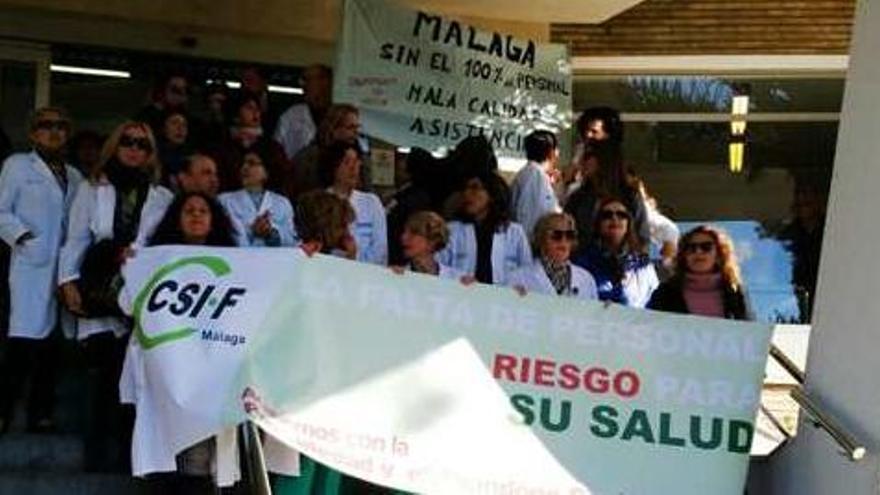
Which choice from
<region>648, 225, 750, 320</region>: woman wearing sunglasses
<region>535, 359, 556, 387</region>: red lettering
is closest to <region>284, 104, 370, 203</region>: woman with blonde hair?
<region>648, 225, 750, 320</region>: woman wearing sunglasses

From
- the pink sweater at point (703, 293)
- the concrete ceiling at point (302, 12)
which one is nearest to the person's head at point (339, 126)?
the pink sweater at point (703, 293)

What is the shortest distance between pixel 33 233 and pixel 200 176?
3.51 feet

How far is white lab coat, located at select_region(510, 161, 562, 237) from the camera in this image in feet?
32.2

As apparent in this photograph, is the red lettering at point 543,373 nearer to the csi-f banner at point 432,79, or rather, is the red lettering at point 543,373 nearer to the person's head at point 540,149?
the person's head at point 540,149

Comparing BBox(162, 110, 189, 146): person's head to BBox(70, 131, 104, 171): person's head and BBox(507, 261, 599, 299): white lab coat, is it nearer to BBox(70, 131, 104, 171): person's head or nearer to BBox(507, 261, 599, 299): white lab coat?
BBox(70, 131, 104, 171): person's head

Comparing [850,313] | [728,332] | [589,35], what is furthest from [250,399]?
[589,35]

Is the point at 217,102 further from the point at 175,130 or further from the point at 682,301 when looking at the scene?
the point at 682,301

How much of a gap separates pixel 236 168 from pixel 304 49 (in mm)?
4936

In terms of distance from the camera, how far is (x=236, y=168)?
8.44m

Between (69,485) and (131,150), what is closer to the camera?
(69,485)

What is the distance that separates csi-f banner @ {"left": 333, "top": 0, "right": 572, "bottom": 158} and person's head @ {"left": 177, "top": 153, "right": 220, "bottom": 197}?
2700 mm

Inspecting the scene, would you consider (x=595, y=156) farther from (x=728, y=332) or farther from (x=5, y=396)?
(x=5, y=396)

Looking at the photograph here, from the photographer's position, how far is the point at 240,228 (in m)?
7.95

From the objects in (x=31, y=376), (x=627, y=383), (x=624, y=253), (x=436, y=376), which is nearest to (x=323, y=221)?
(x=436, y=376)
